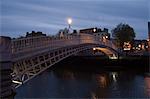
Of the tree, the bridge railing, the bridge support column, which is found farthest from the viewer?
the tree

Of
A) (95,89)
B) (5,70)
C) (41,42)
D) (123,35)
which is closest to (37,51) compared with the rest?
(41,42)

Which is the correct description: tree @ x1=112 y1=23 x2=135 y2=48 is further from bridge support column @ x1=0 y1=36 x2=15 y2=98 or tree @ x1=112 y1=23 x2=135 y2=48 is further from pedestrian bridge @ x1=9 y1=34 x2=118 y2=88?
bridge support column @ x1=0 y1=36 x2=15 y2=98

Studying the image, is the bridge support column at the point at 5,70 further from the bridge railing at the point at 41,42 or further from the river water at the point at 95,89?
the river water at the point at 95,89

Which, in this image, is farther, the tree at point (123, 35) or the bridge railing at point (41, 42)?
the tree at point (123, 35)

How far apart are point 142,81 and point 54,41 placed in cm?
840

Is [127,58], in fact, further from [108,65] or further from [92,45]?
[92,45]

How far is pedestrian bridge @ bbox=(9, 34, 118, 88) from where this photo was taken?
35.4ft

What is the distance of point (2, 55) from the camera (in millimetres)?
6535

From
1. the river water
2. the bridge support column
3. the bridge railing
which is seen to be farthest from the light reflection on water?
the bridge support column

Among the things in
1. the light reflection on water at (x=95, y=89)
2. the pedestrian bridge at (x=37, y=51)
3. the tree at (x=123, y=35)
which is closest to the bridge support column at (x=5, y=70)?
the pedestrian bridge at (x=37, y=51)

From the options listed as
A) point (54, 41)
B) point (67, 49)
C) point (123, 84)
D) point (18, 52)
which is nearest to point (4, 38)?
point (18, 52)

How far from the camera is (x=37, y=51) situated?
39.6 ft

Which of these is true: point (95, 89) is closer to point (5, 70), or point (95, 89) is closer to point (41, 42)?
point (41, 42)

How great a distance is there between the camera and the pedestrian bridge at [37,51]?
1080cm
